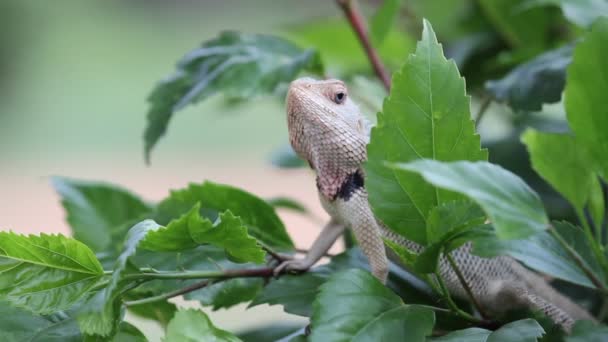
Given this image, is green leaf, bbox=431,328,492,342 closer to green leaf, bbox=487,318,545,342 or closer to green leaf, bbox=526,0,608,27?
green leaf, bbox=487,318,545,342

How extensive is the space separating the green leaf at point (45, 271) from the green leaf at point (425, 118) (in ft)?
0.69

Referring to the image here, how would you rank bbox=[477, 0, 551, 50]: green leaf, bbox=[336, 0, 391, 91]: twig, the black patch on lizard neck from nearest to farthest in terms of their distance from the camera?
1. the black patch on lizard neck
2. bbox=[336, 0, 391, 91]: twig
3. bbox=[477, 0, 551, 50]: green leaf

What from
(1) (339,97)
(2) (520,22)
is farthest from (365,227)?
(2) (520,22)

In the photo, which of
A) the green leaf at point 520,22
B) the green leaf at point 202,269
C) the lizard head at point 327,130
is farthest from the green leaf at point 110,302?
the green leaf at point 520,22

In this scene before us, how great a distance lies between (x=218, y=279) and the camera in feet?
1.99

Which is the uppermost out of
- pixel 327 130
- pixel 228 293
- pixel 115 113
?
pixel 327 130

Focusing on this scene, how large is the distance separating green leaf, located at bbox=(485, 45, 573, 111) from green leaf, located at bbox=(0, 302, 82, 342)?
0.44 meters

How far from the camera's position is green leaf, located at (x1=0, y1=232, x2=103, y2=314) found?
533 mm

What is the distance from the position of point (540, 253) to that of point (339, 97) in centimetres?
37

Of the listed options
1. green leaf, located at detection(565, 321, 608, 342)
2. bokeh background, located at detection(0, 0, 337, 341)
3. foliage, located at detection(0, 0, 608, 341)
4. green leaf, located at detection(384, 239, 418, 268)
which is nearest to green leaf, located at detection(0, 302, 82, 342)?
foliage, located at detection(0, 0, 608, 341)

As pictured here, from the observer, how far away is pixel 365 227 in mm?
739

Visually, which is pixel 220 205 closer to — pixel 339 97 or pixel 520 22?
pixel 339 97

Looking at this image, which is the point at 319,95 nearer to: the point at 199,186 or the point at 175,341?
the point at 199,186

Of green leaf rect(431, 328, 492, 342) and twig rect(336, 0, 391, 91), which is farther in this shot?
twig rect(336, 0, 391, 91)
